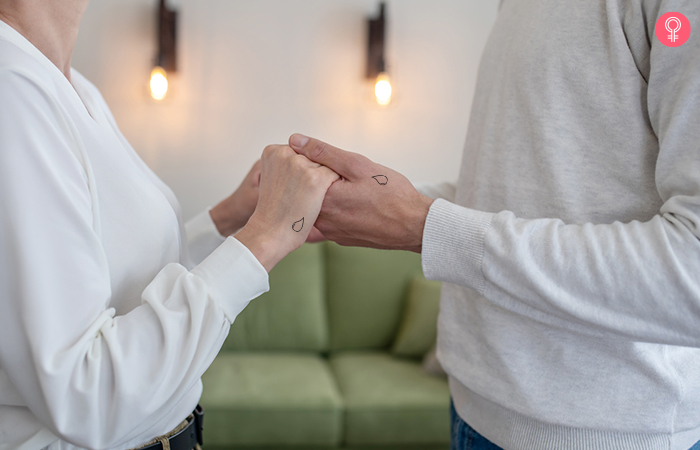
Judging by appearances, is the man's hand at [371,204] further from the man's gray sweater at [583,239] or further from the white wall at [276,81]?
the white wall at [276,81]

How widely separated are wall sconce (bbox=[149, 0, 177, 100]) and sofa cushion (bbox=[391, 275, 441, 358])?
63.9 inches

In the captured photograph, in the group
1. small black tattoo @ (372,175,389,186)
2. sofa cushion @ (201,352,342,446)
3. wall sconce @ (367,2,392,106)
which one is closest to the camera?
small black tattoo @ (372,175,389,186)

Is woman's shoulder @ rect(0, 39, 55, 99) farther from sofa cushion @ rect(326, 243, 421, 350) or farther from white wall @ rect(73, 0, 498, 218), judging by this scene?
white wall @ rect(73, 0, 498, 218)

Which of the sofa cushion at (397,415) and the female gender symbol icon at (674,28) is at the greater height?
the female gender symbol icon at (674,28)

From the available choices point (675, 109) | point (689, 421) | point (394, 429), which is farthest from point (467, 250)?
point (394, 429)

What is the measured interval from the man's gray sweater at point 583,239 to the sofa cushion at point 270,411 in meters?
1.26

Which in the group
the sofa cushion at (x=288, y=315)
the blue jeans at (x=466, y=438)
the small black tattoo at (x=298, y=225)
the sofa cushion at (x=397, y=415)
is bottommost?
the sofa cushion at (x=397, y=415)

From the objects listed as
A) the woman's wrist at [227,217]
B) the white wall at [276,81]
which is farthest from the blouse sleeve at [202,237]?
the white wall at [276,81]

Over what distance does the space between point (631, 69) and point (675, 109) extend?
3.8 inches

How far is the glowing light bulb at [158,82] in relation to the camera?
2.52 meters

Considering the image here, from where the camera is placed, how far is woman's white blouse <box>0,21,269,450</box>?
51 cm

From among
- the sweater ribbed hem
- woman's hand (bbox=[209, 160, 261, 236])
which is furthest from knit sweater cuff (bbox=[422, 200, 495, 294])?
woman's hand (bbox=[209, 160, 261, 236])

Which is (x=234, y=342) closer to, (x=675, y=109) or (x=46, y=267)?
(x=46, y=267)

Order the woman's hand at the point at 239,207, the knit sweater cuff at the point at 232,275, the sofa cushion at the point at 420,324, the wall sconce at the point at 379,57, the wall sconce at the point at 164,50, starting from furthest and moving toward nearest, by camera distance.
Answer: the wall sconce at the point at 379,57
the wall sconce at the point at 164,50
the sofa cushion at the point at 420,324
the woman's hand at the point at 239,207
the knit sweater cuff at the point at 232,275
